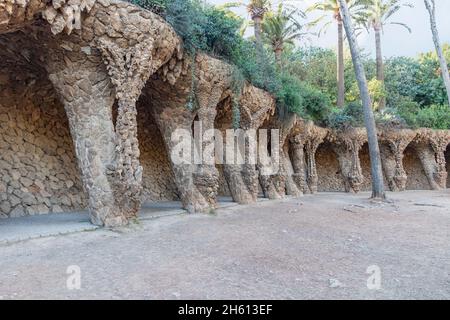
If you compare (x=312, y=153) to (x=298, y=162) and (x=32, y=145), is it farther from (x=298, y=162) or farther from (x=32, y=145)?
(x=32, y=145)

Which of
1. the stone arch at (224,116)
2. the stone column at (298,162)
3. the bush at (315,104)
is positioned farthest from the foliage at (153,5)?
the stone column at (298,162)

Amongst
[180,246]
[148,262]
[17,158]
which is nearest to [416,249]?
[180,246]

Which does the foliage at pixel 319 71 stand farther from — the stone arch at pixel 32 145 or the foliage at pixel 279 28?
the stone arch at pixel 32 145

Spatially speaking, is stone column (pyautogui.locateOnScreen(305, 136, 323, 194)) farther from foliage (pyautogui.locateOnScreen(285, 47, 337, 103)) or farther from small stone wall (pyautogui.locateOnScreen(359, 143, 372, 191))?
foliage (pyautogui.locateOnScreen(285, 47, 337, 103))

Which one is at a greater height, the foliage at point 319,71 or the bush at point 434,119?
the foliage at point 319,71

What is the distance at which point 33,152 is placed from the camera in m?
8.42

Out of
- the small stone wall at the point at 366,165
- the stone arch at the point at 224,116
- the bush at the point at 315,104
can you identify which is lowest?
the small stone wall at the point at 366,165

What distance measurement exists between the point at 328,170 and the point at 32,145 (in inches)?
607

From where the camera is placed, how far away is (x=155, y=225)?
279 inches

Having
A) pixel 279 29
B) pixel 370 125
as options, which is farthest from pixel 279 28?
pixel 370 125

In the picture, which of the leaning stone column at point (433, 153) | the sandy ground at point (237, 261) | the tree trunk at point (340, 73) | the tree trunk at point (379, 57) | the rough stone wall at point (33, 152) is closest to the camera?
the sandy ground at point (237, 261)

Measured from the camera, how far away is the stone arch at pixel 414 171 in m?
19.8
